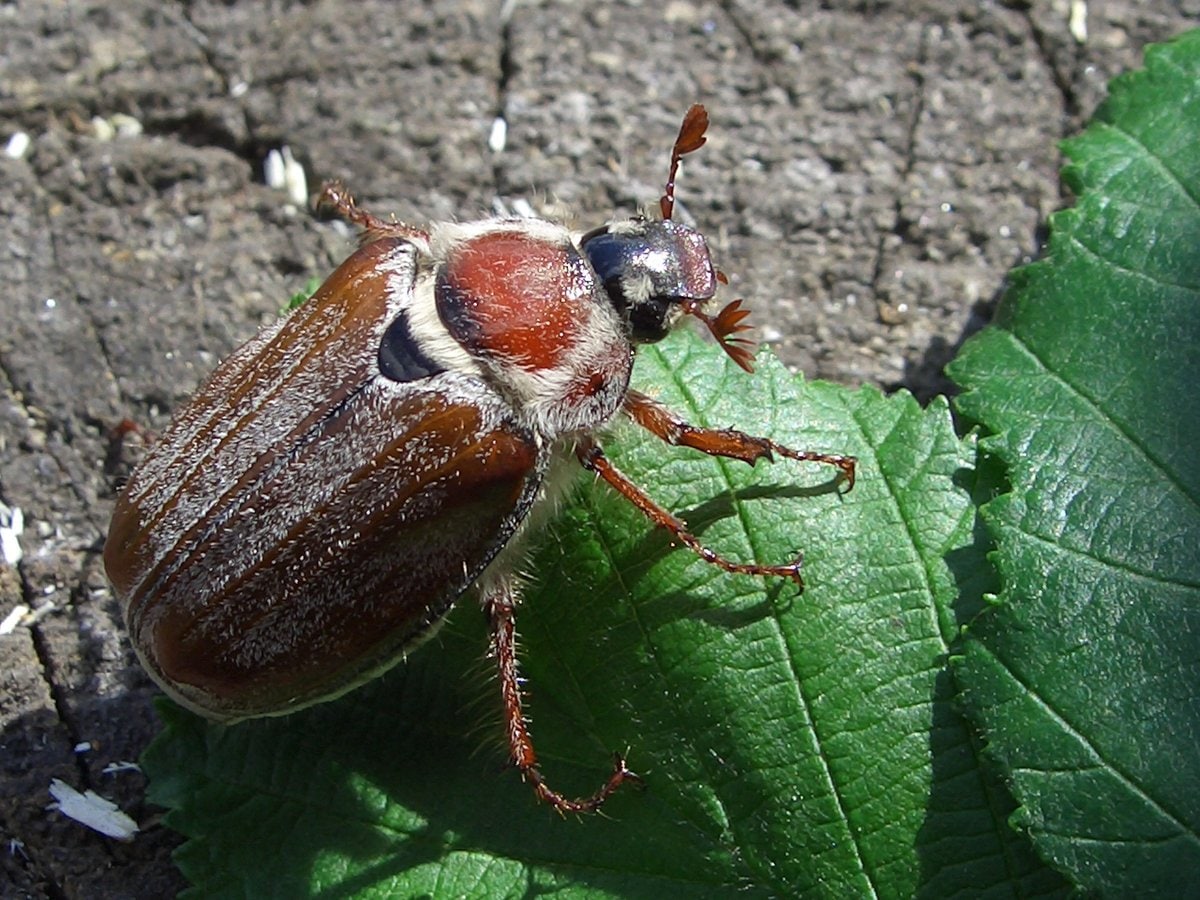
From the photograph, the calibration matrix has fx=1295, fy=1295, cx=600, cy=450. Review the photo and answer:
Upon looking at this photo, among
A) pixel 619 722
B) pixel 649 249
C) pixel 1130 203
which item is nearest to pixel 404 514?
pixel 619 722

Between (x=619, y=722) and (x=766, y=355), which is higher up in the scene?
(x=766, y=355)

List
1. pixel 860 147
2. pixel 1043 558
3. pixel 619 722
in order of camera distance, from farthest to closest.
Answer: pixel 860 147 < pixel 619 722 < pixel 1043 558

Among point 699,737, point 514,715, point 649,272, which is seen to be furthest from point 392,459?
point 699,737

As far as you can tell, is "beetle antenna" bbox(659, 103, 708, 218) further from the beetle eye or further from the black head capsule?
the beetle eye

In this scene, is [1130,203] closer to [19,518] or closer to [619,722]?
[619,722]

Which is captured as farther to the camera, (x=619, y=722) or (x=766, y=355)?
(x=766, y=355)

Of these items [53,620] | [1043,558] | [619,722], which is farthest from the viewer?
[53,620]

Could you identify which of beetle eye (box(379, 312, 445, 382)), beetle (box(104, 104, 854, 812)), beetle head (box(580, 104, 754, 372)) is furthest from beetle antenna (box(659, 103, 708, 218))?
beetle eye (box(379, 312, 445, 382))

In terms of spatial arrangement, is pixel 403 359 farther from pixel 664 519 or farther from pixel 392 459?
pixel 664 519
